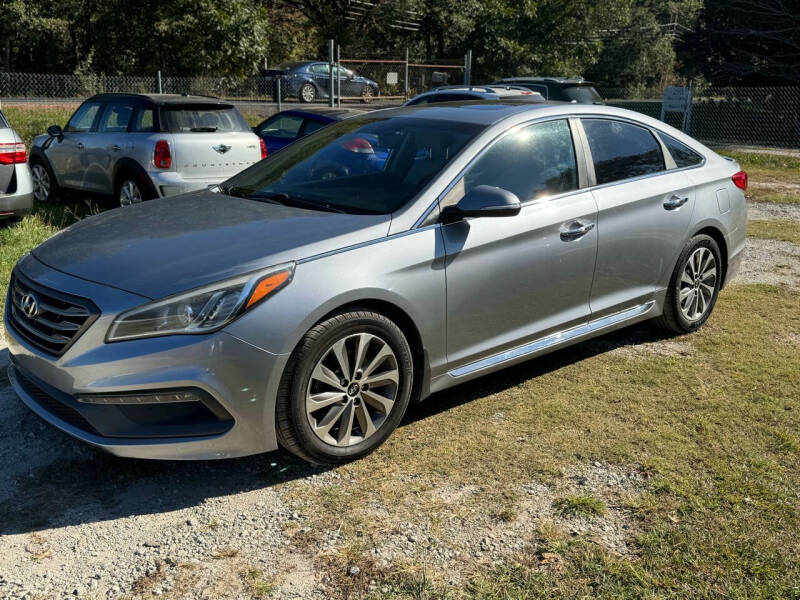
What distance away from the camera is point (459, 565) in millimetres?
2975

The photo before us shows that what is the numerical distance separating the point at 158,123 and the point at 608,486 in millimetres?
7072

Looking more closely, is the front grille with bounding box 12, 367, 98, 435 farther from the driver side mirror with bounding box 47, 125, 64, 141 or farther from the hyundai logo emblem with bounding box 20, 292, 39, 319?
the driver side mirror with bounding box 47, 125, 64, 141

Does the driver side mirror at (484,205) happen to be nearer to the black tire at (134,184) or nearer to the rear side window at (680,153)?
the rear side window at (680,153)

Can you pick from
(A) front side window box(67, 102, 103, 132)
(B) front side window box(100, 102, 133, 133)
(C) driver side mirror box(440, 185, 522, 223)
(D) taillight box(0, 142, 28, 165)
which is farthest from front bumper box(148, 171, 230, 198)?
(C) driver side mirror box(440, 185, 522, 223)

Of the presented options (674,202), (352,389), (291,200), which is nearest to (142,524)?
(352,389)

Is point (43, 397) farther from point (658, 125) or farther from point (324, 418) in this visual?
point (658, 125)

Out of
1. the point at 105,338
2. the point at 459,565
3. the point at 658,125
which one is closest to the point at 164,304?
the point at 105,338

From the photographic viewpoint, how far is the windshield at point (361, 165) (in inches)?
162

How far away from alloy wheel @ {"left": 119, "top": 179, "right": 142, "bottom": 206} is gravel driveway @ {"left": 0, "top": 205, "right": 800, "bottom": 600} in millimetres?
5302

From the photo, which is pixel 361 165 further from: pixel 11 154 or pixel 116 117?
pixel 116 117

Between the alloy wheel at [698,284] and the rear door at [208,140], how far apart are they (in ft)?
18.3

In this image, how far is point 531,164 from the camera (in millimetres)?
4445

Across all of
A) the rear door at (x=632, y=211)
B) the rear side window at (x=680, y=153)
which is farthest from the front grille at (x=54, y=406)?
the rear side window at (x=680, y=153)

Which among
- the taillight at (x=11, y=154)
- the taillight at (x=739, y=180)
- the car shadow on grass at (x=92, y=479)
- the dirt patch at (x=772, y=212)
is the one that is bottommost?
the dirt patch at (x=772, y=212)
